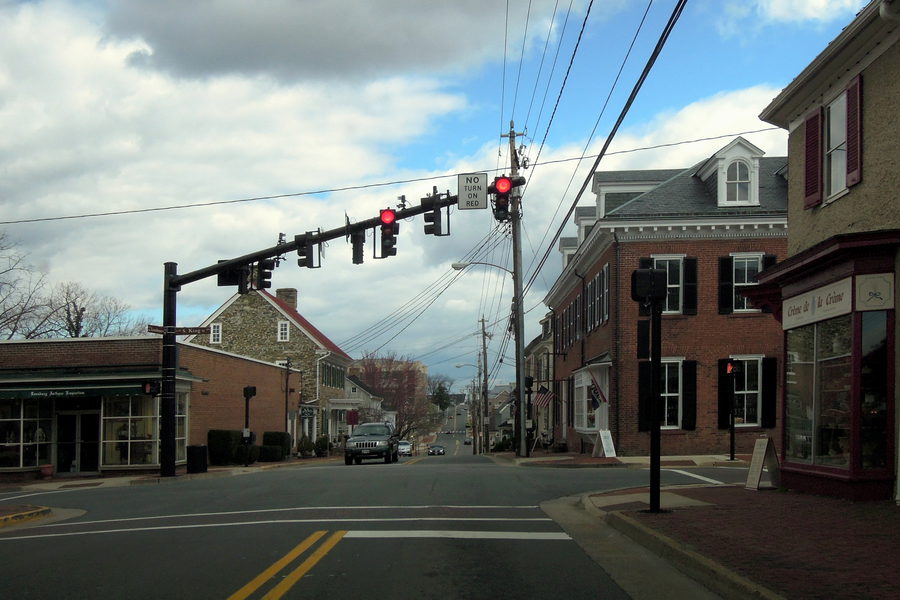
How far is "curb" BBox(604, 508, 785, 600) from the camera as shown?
23.1 ft

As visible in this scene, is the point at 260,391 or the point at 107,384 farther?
the point at 260,391

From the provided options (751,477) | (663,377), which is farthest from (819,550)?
(663,377)

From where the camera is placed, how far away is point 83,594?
25.8 feet

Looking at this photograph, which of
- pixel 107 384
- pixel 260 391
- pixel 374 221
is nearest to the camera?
pixel 374 221

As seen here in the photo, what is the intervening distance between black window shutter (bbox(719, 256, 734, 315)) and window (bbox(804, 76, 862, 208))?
14388 millimetres

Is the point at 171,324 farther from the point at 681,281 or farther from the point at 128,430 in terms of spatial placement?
the point at 681,281

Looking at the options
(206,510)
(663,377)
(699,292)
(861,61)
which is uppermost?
(861,61)

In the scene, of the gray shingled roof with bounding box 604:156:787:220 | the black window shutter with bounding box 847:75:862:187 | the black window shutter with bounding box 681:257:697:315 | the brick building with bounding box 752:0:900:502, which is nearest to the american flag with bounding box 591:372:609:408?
the black window shutter with bounding box 681:257:697:315

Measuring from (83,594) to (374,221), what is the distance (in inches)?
494

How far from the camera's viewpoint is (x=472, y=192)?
18.2m

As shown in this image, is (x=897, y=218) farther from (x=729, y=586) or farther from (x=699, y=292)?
(x=699, y=292)

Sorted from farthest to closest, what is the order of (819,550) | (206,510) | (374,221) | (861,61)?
(374,221), (206,510), (861,61), (819,550)

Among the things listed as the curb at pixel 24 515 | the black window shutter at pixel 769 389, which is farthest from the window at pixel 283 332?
the curb at pixel 24 515

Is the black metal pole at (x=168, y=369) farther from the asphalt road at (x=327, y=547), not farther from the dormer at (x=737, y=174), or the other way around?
the dormer at (x=737, y=174)
